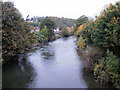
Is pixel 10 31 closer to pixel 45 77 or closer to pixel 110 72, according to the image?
pixel 45 77

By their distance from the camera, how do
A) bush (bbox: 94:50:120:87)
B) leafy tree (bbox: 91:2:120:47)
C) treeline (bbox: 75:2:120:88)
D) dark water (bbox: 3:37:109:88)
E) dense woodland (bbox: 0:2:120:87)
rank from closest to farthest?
bush (bbox: 94:50:120:87) → treeline (bbox: 75:2:120:88) → dense woodland (bbox: 0:2:120:87) → leafy tree (bbox: 91:2:120:47) → dark water (bbox: 3:37:109:88)

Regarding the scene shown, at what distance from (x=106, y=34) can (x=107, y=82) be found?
4561 millimetres

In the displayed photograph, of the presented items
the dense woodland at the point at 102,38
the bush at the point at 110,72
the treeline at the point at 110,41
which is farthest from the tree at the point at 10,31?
the bush at the point at 110,72

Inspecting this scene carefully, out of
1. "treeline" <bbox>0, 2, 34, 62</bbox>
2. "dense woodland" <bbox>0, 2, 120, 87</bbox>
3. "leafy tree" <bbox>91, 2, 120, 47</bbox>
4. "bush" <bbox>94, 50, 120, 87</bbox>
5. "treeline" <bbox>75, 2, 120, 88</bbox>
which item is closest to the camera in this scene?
"bush" <bbox>94, 50, 120, 87</bbox>

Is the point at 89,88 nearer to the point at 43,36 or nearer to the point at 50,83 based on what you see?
the point at 50,83

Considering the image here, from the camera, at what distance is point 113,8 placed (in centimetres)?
1353

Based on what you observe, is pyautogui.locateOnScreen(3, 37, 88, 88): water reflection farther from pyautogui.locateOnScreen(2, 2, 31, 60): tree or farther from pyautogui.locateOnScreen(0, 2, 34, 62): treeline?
pyautogui.locateOnScreen(2, 2, 31, 60): tree

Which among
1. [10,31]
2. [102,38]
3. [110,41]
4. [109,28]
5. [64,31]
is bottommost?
[64,31]

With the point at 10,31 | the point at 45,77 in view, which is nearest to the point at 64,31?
the point at 10,31

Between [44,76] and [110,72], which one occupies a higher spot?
[110,72]

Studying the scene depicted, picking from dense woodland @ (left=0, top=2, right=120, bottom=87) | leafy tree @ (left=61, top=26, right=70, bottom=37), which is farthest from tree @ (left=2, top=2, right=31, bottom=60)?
leafy tree @ (left=61, top=26, right=70, bottom=37)

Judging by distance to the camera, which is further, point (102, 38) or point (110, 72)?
point (102, 38)

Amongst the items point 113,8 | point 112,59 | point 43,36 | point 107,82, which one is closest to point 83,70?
point 107,82

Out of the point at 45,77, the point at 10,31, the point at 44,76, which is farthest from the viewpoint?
the point at 10,31
